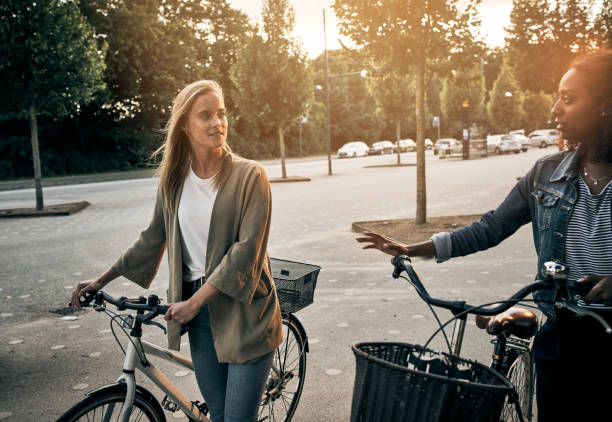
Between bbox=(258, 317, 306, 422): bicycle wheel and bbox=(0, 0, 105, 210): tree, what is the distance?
12927 mm

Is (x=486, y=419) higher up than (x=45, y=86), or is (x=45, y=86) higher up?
(x=45, y=86)

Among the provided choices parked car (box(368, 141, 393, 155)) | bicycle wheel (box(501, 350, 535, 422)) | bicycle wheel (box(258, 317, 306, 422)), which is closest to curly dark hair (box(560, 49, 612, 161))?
bicycle wheel (box(501, 350, 535, 422))

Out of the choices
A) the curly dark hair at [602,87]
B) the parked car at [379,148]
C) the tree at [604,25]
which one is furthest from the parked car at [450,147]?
the curly dark hair at [602,87]

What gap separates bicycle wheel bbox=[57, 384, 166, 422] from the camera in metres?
2.14

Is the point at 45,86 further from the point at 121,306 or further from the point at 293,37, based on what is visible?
the point at 121,306

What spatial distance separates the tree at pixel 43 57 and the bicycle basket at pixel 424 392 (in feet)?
46.8

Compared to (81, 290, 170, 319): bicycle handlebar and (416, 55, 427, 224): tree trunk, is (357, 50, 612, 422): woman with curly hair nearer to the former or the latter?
(81, 290, 170, 319): bicycle handlebar

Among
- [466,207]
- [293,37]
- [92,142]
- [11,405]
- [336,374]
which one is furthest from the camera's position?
[92,142]

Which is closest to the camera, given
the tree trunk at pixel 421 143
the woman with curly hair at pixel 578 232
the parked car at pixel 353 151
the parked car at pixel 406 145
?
the woman with curly hair at pixel 578 232

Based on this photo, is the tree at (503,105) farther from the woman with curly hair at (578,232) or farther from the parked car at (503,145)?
the woman with curly hair at (578,232)

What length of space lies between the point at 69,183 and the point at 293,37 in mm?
12421

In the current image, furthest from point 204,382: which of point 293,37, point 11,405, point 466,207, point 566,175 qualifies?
point 293,37

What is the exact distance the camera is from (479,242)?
7.54 ft

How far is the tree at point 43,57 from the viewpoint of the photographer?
44.5 ft
